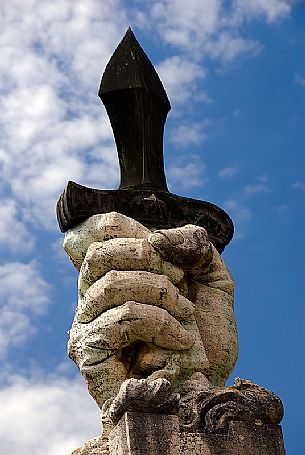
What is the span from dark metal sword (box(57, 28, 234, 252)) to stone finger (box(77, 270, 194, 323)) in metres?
0.86

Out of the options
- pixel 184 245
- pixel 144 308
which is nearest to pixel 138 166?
pixel 184 245

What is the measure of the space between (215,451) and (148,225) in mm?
2283

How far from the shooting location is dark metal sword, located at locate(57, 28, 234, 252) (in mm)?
8477

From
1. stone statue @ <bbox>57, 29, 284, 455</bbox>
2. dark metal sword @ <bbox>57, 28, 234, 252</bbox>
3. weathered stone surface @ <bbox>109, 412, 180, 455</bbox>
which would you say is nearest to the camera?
weathered stone surface @ <bbox>109, 412, 180, 455</bbox>

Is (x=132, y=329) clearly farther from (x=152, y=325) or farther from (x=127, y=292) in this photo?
(x=127, y=292)

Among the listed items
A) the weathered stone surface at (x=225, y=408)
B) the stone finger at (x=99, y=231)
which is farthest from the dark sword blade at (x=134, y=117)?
the weathered stone surface at (x=225, y=408)

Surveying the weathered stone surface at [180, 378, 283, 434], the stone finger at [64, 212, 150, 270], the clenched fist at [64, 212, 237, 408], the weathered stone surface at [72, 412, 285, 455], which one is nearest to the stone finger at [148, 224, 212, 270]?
the clenched fist at [64, 212, 237, 408]

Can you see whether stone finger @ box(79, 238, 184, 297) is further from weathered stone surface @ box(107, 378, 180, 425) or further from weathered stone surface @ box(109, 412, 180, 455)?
weathered stone surface @ box(109, 412, 180, 455)

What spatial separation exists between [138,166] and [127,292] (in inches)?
77.0

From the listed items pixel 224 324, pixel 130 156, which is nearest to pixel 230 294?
pixel 224 324

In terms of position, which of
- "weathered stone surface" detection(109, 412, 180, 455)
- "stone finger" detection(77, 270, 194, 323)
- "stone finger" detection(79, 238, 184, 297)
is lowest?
"weathered stone surface" detection(109, 412, 180, 455)

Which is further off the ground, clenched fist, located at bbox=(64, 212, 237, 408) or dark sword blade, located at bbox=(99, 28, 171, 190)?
dark sword blade, located at bbox=(99, 28, 171, 190)

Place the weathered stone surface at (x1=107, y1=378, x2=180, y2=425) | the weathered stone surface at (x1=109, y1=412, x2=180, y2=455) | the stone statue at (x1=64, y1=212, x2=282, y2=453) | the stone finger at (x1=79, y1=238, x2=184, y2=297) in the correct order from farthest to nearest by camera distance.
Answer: the stone finger at (x1=79, y1=238, x2=184, y2=297)
the stone statue at (x1=64, y1=212, x2=282, y2=453)
the weathered stone surface at (x1=107, y1=378, x2=180, y2=425)
the weathered stone surface at (x1=109, y1=412, x2=180, y2=455)

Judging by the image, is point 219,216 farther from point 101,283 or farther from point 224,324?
point 101,283
